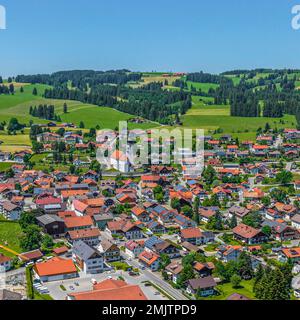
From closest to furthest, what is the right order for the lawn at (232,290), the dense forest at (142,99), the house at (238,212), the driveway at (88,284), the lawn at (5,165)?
the driveway at (88,284) < the lawn at (232,290) < the house at (238,212) < the lawn at (5,165) < the dense forest at (142,99)

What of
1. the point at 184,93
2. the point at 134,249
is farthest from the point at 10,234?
the point at 184,93

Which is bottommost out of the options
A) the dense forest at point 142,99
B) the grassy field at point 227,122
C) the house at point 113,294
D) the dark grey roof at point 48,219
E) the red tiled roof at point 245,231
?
the red tiled roof at point 245,231

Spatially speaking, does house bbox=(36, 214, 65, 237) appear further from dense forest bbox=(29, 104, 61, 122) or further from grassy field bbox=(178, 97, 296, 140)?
dense forest bbox=(29, 104, 61, 122)

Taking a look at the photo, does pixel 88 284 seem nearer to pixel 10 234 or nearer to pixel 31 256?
pixel 31 256

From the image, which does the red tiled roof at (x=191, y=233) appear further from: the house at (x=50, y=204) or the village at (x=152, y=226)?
the house at (x=50, y=204)

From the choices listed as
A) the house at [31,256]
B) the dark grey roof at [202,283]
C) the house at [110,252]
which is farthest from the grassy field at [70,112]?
the dark grey roof at [202,283]

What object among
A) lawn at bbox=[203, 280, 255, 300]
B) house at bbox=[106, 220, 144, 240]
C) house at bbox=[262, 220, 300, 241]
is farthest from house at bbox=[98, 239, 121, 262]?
house at bbox=[262, 220, 300, 241]

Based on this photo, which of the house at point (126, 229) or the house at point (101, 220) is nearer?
the house at point (126, 229)

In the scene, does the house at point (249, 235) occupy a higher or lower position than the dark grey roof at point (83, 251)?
lower

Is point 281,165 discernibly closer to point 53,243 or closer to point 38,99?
point 53,243
